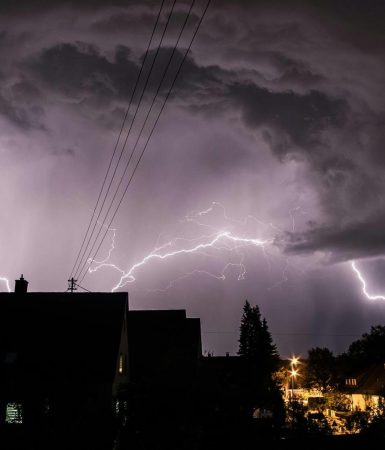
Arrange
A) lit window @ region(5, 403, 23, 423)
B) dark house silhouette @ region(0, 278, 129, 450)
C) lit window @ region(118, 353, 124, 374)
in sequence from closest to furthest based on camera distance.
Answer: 1. lit window @ region(5, 403, 23, 423)
2. dark house silhouette @ region(0, 278, 129, 450)
3. lit window @ region(118, 353, 124, 374)

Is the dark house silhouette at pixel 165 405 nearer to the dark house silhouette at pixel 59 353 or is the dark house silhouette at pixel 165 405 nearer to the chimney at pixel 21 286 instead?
the dark house silhouette at pixel 59 353

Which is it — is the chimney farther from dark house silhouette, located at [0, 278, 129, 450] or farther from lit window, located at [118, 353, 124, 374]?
lit window, located at [118, 353, 124, 374]

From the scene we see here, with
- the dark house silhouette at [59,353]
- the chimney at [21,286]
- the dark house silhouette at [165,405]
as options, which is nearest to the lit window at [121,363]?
the dark house silhouette at [59,353]

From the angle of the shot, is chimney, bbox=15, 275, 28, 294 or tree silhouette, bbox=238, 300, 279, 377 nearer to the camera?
chimney, bbox=15, 275, 28, 294

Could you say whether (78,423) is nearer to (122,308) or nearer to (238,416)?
(238,416)

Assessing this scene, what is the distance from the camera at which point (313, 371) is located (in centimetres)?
5681

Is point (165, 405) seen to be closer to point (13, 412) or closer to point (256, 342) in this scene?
point (13, 412)

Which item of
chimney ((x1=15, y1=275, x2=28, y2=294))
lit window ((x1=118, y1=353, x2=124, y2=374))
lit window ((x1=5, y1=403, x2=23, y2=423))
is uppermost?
chimney ((x1=15, y1=275, x2=28, y2=294))

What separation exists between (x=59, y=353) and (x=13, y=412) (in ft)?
11.8

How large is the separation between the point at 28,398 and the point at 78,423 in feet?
32.1

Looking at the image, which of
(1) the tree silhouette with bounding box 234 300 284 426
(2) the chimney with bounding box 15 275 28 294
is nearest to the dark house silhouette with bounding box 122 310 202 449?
(2) the chimney with bounding box 15 275 28 294

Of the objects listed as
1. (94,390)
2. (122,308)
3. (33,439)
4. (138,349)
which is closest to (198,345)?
(138,349)

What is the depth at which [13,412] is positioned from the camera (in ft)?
75.6

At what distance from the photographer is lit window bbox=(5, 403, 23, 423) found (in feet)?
74.8
